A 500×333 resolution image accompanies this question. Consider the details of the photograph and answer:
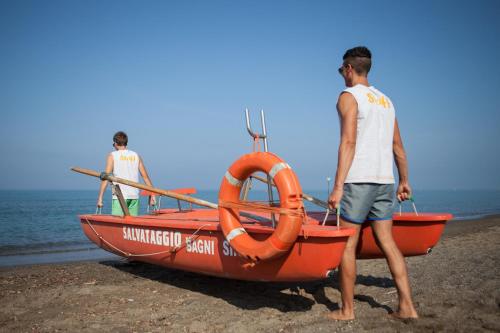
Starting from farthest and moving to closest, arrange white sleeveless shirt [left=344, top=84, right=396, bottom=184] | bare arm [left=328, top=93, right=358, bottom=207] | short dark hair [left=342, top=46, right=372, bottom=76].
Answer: short dark hair [left=342, top=46, right=372, bottom=76], white sleeveless shirt [left=344, top=84, right=396, bottom=184], bare arm [left=328, top=93, right=358, bottom=207]

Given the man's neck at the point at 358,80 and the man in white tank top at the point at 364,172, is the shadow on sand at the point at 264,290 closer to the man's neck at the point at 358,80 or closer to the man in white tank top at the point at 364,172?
the man in white tank top at the point at 364,172

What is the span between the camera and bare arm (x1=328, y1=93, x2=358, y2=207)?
2889mm

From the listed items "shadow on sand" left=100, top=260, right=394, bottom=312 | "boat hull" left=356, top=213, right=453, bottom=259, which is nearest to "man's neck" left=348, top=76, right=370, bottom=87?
"boat hull" left=356, top=213, right=453, bottom=259

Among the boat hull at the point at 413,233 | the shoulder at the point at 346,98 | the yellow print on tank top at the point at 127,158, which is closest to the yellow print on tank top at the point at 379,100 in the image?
the shoulder at the point at 346,98

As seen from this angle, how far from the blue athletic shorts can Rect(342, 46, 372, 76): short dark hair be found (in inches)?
35.9

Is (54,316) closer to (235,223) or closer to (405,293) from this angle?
(235,223)

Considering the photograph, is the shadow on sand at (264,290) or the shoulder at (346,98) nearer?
the shoulder at (346,98)

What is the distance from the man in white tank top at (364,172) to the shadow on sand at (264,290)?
2.07 feet

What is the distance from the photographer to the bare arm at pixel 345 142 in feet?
9.48

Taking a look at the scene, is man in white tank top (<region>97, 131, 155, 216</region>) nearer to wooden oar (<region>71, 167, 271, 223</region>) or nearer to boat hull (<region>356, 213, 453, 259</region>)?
wooden oar (<region>71, 167, 271, 223</region>)

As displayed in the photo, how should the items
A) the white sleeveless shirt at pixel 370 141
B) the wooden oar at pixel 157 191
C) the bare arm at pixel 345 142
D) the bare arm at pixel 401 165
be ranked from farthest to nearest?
the wooden oar at pixel 157 191 < the bare arm at pixel 401 165 < the white sleeveless shirt at pixel 370 141 < the bare arm at pixel 345 142

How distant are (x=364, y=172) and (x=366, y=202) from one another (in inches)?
8.9

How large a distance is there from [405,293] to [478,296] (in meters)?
1.09

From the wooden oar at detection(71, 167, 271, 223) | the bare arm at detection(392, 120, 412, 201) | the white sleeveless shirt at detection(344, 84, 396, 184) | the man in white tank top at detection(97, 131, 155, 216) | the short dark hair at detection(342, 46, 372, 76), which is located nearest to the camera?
the white sleeveless shirt at detection(344, 84, 396, 184)
